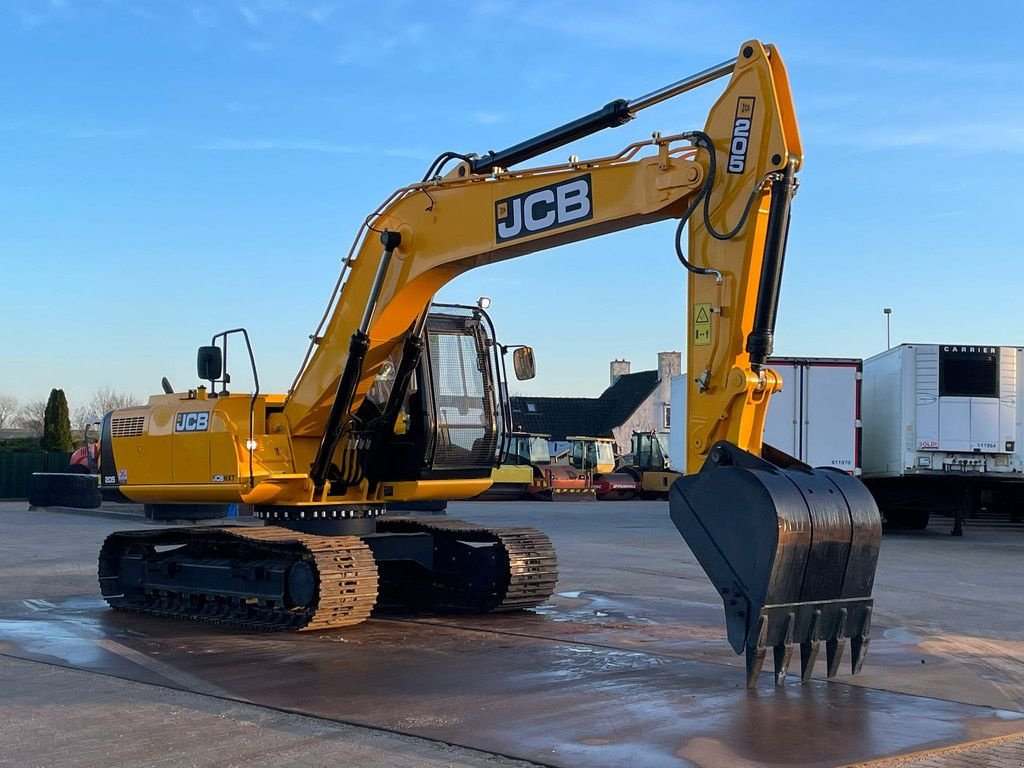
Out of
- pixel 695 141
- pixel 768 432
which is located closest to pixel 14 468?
pixel 768 432

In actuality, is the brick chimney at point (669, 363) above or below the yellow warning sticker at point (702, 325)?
above

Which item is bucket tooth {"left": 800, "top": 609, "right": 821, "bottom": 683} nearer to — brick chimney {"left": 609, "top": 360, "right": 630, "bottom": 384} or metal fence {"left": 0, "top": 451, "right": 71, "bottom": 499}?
metal fence {"left": 0, "top": 451, "right": 71, "bottom": 499}

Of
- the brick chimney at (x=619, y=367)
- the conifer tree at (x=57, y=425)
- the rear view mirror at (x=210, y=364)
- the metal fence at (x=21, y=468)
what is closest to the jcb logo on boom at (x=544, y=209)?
the rear view mirror at (x=210, y=364)

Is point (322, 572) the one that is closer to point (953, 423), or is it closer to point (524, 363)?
point (524, 363)

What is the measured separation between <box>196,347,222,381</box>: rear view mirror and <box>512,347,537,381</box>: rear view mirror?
8.84 ft

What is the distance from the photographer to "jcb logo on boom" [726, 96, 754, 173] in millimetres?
8219

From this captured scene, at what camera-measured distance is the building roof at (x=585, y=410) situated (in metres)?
67.8

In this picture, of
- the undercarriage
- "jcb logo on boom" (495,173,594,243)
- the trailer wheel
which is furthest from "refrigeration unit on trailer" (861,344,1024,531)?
"jcb logo on boom" (495,173,594,243)

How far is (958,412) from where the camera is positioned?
72.8ft

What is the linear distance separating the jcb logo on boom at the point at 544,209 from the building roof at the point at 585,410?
2222 inches

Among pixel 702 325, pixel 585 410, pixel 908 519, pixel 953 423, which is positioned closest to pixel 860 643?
pixel 702 325

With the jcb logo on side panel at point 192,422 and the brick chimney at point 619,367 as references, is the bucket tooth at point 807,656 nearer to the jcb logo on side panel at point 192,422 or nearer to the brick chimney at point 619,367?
the jcb logo on side panel at point 192,422

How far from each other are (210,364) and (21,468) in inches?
1342

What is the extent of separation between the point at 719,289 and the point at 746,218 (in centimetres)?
49
